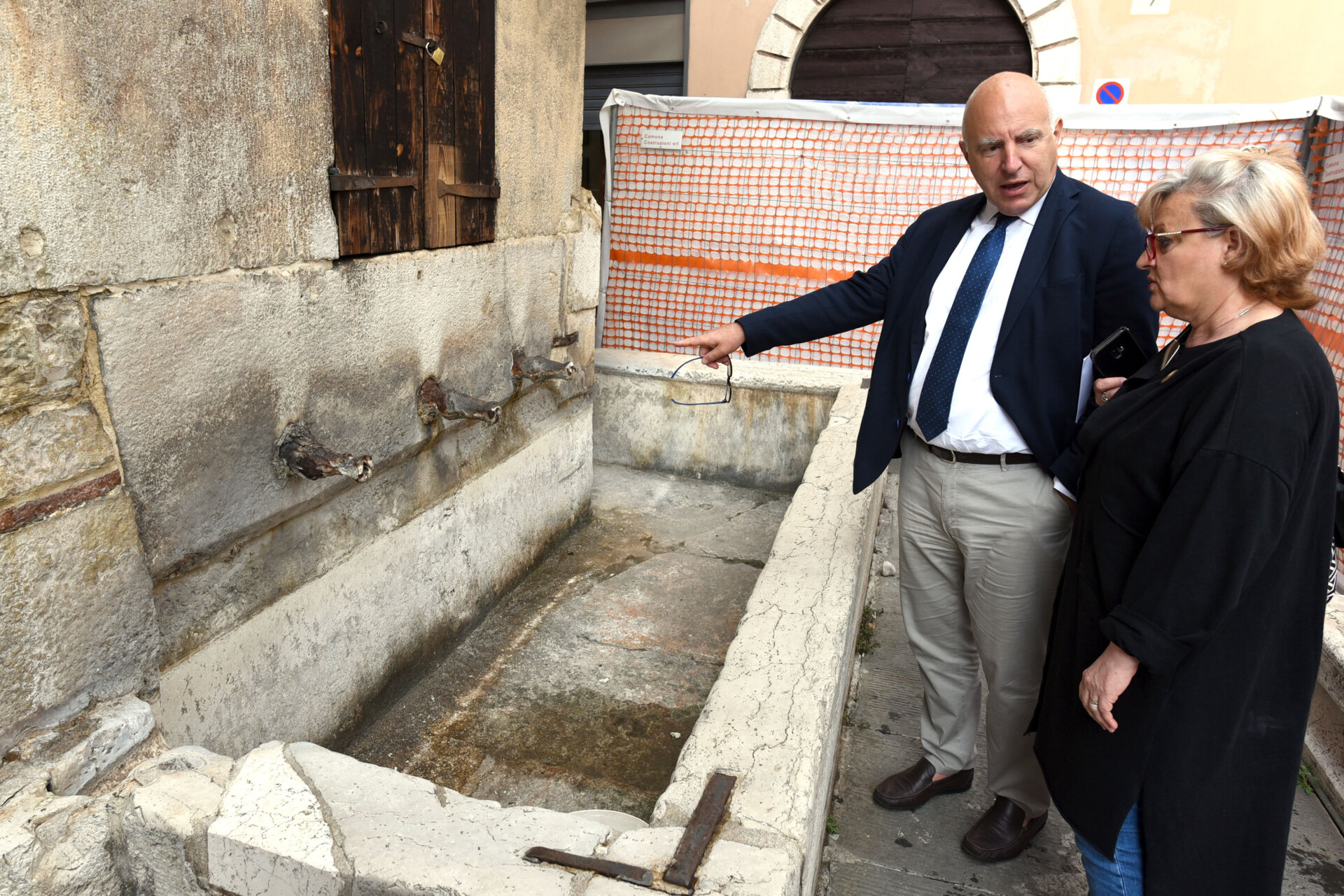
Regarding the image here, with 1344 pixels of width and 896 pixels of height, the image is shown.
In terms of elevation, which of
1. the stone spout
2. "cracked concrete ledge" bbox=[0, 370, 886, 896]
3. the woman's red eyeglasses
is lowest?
"cracked concrete ledge" bbox=[0, 370, 886, 896]

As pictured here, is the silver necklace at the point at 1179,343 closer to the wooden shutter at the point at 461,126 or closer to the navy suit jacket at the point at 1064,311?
the navy suit jacket at the point at 1064,311

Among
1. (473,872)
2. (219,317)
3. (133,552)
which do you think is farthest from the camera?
(219,317)

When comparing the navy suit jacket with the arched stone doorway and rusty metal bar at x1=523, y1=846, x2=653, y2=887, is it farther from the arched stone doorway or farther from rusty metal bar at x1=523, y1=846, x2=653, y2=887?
the arched stone doorway

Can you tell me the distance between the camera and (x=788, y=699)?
214cm

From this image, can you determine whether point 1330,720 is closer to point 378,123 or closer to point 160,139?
point 378,123

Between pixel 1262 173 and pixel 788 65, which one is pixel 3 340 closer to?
pixel 1262 173

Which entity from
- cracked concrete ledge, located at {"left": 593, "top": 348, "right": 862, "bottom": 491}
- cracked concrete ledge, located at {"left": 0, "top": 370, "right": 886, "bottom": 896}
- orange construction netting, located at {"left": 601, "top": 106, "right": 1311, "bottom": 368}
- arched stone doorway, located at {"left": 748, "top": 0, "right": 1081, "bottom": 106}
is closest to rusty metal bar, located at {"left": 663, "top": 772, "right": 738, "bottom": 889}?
cracked concrete ledge, located at {"left": 0, "top": 370, "right": 886, "bottom": 896}

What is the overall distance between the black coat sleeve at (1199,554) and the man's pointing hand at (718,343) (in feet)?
4.60

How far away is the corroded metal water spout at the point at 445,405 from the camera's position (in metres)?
3.10

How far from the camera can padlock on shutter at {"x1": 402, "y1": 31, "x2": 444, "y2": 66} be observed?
280cm

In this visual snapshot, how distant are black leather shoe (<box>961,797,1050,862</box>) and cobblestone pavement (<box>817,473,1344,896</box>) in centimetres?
4

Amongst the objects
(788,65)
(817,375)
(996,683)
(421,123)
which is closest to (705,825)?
(996,683)

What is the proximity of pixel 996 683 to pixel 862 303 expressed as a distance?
4.00 ft

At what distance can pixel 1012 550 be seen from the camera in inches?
94.0
